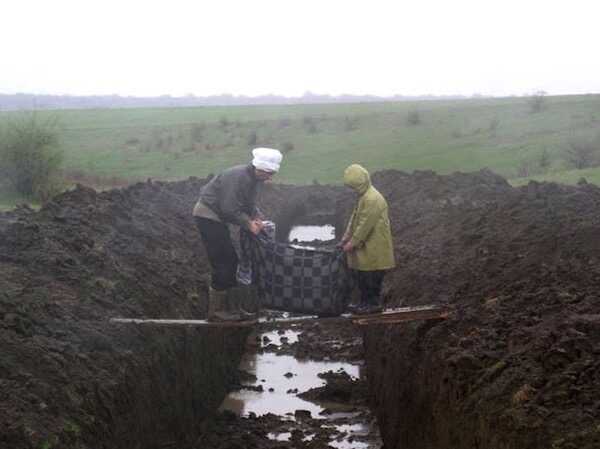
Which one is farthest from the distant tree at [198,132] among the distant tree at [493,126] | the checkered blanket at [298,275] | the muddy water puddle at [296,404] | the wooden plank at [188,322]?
the wooden plank at [188,322]

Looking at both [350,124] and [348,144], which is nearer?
[348,144]

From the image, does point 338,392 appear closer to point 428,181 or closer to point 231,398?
point 231,398

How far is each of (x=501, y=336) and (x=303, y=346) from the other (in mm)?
8244

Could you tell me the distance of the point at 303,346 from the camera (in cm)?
1638

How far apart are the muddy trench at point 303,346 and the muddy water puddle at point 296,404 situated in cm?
4

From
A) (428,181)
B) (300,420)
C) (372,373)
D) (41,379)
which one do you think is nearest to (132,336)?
(41,379)

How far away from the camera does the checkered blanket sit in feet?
34.3

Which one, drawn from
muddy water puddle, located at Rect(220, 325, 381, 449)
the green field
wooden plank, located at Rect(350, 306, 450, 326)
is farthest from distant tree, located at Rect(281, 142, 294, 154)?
wooden plank, located at Rect(350, 306, 450, 326)

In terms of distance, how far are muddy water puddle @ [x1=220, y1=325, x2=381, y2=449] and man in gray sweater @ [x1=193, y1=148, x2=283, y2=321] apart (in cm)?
215

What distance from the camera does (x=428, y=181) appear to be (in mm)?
26984

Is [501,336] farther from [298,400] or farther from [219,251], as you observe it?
[298,400]

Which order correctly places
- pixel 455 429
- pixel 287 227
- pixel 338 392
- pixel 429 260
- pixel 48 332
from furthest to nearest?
pixel 287 227, pixel 429 260, pixel 338 392, pixel 48 332, pixel 455 429

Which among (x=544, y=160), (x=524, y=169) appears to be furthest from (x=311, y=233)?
(x=544, y=160)

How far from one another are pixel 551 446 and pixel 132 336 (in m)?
5.38
